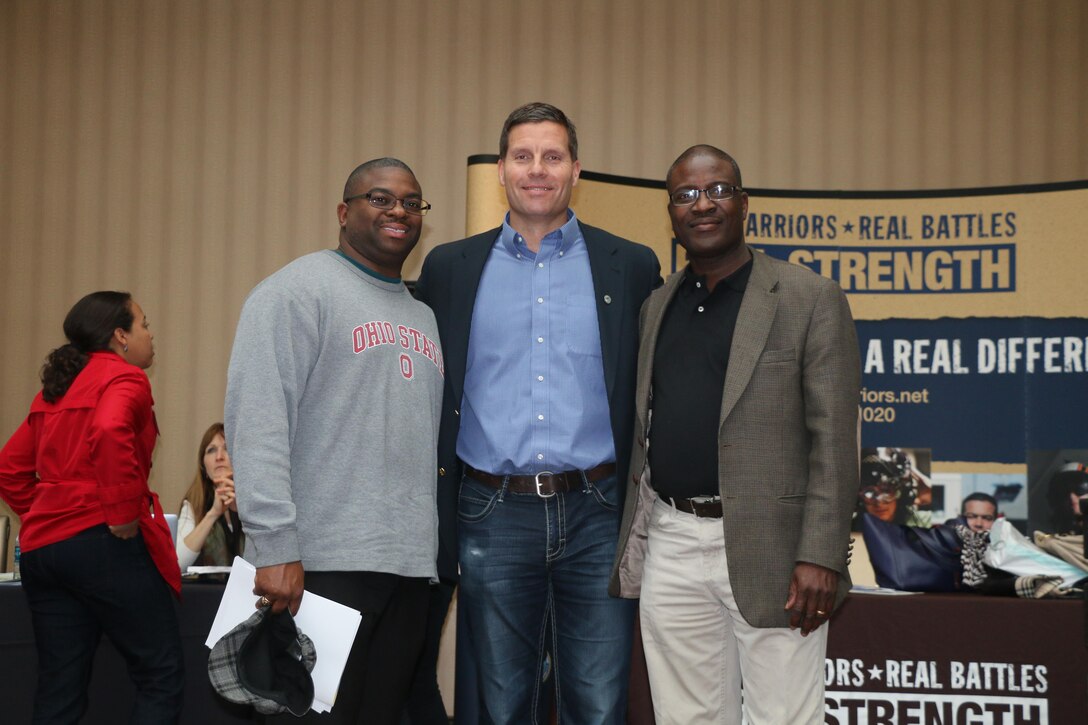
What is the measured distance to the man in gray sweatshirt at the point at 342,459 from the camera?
206 cm

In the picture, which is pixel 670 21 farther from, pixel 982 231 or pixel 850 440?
pixel 850 440

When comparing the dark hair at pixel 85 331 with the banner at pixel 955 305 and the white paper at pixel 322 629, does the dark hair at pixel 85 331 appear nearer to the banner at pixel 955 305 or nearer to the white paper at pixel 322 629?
the banner at pixel 955 305

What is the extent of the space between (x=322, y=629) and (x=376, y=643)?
6.7 inches

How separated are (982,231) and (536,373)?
280cm

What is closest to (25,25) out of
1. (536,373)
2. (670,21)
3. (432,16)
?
(432,16)

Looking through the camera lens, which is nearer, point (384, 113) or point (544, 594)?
point (544, 594)

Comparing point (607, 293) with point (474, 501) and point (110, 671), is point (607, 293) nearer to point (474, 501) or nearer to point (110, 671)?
point (474, 501)

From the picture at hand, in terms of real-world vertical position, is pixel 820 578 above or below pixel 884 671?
above

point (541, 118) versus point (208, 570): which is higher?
point (541, 118)

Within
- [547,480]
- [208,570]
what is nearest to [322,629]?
[547,480]

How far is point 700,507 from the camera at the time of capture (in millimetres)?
2268

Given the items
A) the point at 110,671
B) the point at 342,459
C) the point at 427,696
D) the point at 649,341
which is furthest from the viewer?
the point at 110,671

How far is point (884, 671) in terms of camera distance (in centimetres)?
328

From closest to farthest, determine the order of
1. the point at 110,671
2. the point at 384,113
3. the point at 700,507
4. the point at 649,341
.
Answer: the point at 700,507 → the point at 649,341 → the point at 110,671 → the point at 384,113
